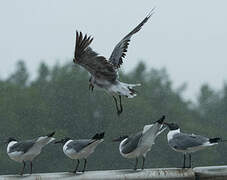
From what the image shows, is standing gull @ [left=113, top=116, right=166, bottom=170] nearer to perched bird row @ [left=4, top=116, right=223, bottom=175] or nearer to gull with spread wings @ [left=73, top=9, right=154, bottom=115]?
perched bird row @ [left=4, top=116, right=223, bottom=175]

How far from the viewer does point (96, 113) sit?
30234 mm

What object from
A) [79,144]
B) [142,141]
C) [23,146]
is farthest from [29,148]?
[142,141]

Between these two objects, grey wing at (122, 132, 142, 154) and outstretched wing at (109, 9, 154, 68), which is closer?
grey wing at (122, 132, 142, 154)

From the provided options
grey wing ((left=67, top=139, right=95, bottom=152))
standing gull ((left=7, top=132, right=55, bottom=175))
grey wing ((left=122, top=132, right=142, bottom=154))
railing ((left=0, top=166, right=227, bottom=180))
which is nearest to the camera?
railing ((left=0, top=166, right=227, bottom=180))

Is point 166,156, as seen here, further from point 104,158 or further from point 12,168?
point 12,168

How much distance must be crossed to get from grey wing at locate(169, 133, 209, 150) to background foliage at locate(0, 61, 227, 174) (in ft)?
48.0

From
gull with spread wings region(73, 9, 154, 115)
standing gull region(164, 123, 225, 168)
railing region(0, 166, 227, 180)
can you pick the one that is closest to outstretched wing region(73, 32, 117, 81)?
gull with spread wings region(73, 9, 154, 115)

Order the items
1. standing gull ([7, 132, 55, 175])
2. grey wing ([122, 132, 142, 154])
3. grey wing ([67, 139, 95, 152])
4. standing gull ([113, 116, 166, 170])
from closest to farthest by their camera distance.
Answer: standing gull ([113, 116, 166, 170]), grey wing ([122, 132, 142, 154]), grey wing ([67, 139, 95, 152]), standing gull ([7, 132, 55, 175])

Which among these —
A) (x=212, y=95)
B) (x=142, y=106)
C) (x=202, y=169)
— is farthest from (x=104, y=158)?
(x=202, y=169)

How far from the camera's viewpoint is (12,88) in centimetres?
3322

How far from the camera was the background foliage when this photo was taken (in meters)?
24.8

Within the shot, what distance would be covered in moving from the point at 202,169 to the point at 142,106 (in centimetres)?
2367

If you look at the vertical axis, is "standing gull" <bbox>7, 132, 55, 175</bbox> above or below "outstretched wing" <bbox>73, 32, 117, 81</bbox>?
below

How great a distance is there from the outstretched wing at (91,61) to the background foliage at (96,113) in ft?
47.8
